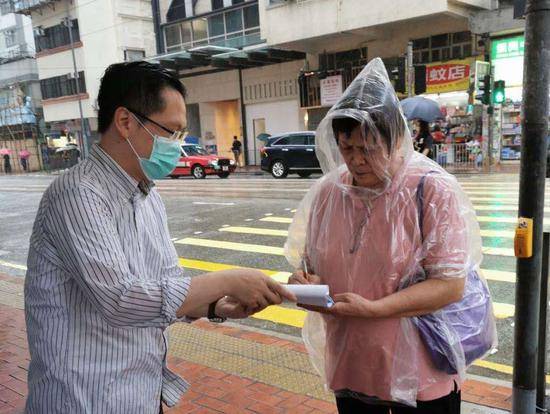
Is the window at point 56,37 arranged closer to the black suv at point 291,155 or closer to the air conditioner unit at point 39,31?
the air conditioner unit at point 39,31

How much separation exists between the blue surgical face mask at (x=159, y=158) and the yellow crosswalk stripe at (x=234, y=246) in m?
5.74

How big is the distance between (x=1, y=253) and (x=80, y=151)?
2851 cm

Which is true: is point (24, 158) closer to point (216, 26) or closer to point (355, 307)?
point (216, 26)

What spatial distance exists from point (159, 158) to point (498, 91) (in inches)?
642

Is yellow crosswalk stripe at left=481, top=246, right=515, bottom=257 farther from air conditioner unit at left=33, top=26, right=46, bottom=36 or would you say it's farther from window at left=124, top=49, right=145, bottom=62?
air conditioner unit at left=33, top=26, right=46, bottom=36

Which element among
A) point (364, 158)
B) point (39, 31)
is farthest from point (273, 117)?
point (364, 158)

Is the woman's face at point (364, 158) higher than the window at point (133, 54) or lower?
lower

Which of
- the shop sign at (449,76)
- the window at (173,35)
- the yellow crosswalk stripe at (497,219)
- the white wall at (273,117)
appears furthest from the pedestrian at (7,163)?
the yellow crosswalk stripe at (497,219)

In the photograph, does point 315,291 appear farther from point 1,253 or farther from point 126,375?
point 1,253

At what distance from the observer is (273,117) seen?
26.1 meters

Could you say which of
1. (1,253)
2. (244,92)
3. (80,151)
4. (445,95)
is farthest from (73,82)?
(1,253)

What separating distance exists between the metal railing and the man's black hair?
1777 centimetres

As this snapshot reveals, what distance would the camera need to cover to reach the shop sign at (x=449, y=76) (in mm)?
19141

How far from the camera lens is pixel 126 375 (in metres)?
1.56
